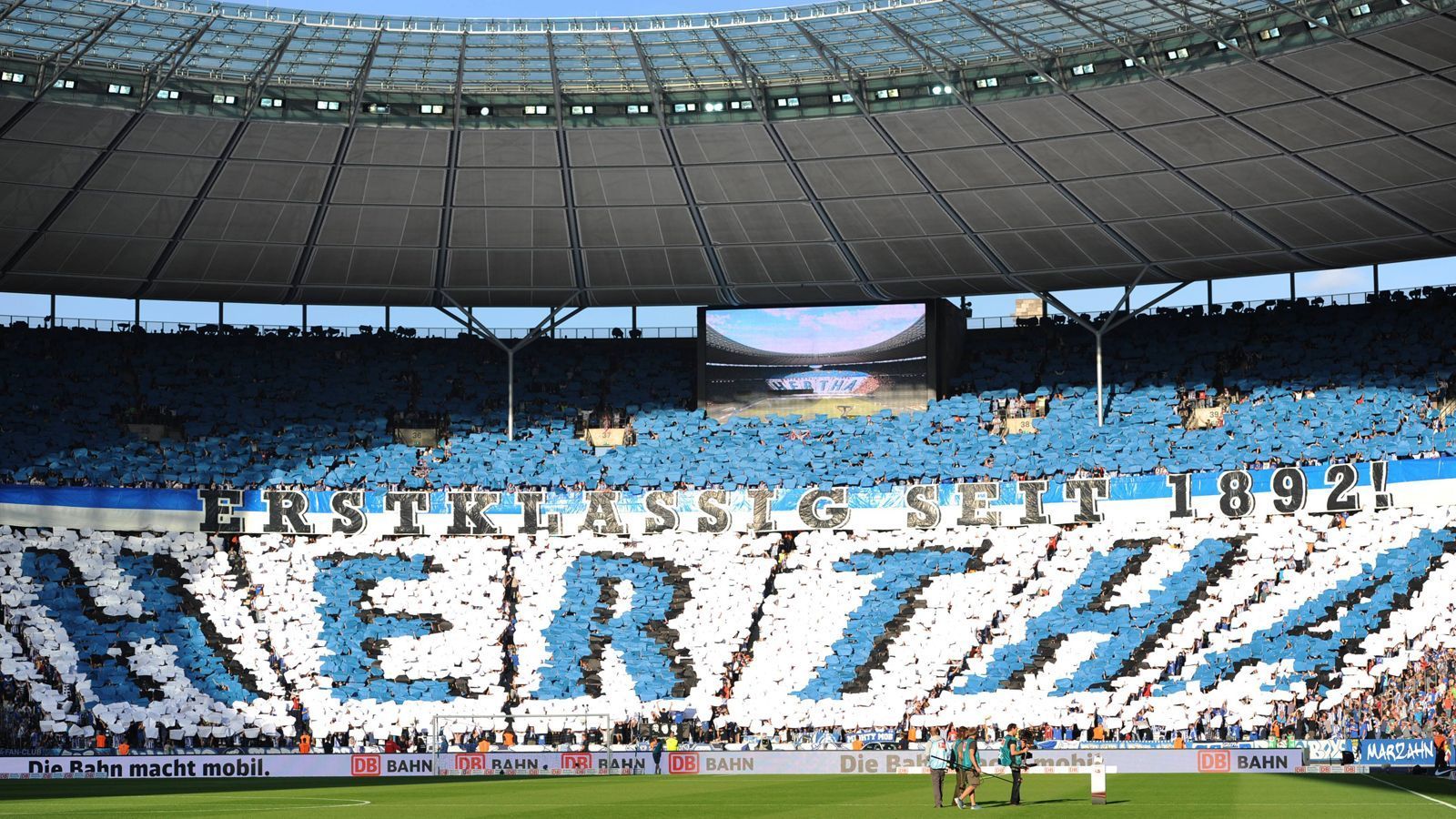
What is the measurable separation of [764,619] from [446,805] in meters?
21.9

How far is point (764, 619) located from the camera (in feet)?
162

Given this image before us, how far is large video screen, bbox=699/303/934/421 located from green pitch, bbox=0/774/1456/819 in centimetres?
2000

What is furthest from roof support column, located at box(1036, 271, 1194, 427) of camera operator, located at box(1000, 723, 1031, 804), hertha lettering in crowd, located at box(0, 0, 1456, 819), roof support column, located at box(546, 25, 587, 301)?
camera operator, located at box(1000, 723, 1031, 804)

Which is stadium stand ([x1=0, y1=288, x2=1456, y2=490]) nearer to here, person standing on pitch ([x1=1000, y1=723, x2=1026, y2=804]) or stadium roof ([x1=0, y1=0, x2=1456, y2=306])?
stadium roof ([x1=0, y1=0, x2=1456, y2=306])

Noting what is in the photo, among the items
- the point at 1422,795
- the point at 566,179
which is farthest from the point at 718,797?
the point at 566,179

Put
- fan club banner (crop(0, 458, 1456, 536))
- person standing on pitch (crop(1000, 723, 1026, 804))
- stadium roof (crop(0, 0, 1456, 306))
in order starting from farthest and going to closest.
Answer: fan club banner (crop(0, 458, 1456, 536)), stadium roof (crop(0, 0, 1456, 306)), person standing on pitch (crop(1000, 723, 1026, 804))

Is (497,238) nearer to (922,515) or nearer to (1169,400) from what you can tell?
(922,515)

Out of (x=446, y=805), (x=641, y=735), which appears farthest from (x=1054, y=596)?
(x=446, y=805)

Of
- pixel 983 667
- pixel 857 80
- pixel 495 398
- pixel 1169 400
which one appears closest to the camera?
pixel 857 80

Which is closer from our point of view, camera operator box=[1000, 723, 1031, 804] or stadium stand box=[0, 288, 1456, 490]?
camera operator box=[1000, 723, 1031, 804]

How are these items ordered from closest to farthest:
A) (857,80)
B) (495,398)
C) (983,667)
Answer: (857,80) → (983,667) → (495,398)

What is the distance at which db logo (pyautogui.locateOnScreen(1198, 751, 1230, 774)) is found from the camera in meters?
39.4

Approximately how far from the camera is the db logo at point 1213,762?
3944 cm

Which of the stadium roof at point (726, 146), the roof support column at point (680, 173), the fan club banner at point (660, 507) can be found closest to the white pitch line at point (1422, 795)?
the fan club banner at point (660, 507)
